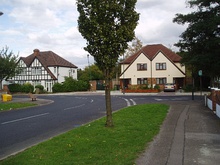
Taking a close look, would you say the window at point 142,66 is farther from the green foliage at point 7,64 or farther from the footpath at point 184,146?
the footpath at point 184,146

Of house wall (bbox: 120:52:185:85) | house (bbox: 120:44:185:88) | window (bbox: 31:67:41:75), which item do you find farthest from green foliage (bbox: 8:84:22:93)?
house wall (bbox: 120:52:185:85)

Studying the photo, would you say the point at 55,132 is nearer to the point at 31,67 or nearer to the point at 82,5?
the point at 82,5

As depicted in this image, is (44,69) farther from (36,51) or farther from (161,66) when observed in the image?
(161,66)

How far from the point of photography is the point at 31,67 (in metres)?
63.8

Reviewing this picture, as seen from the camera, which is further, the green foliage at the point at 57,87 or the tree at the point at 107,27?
the green foliage at the point at 57,87

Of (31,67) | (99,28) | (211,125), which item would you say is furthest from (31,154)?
(31,67)

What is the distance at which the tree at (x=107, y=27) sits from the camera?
10.2 meters

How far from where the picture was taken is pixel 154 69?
54.1 m

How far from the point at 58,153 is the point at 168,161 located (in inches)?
105

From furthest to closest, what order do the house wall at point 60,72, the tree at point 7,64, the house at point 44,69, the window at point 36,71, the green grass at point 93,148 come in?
the window at point 36,71
the house wall at point 60,72
the house at point 44,69
the tree at point 7,64
the green grass at point 93,148

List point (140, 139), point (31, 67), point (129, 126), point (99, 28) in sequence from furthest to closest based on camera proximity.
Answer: point (31, 67)
point (129, 126)
point (99, 28)
point (140, 139)

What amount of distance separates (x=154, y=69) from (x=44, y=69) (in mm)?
23607

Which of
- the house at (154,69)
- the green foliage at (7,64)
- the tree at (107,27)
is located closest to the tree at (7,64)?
the green foliage at (7,64)

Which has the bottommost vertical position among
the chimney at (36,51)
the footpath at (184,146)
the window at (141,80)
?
the footpath at (184,146)
